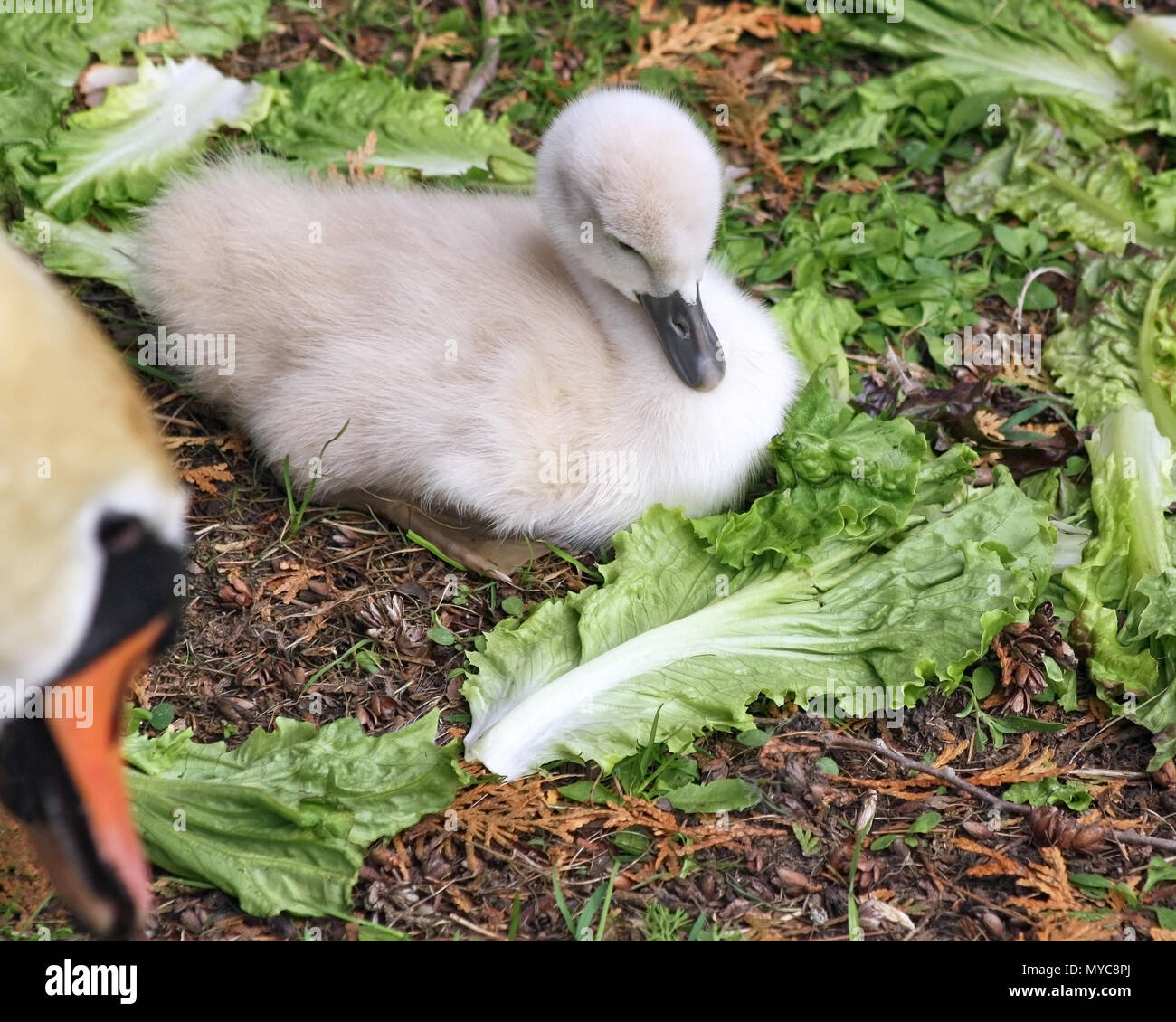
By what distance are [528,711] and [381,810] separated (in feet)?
1.26

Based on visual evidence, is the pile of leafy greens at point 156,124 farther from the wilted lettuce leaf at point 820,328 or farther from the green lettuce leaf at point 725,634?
the green lettuce leaf at point 725,634

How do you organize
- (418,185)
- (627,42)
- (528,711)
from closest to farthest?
(528,711) < (418,185) < (627,42)

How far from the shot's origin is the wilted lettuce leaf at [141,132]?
3828mm

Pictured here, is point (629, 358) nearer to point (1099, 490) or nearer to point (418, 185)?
point (418, 185)

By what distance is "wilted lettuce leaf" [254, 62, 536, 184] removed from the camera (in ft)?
13.2

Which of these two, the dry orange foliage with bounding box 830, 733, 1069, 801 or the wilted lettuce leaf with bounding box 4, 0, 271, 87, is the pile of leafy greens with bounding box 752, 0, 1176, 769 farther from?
the wilted lettuce leaf with bounding box 4, 0, 271, 87

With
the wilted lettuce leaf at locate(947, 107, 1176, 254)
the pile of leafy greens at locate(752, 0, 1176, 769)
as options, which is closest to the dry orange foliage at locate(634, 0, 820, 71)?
the pile of leafy greens at locate(752, 0, 1176, 769)

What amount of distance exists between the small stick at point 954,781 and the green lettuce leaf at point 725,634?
0.36ft

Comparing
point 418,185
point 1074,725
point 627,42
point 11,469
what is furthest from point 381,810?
point 627,42

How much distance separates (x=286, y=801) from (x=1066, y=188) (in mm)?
2950

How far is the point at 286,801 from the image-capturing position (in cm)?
263

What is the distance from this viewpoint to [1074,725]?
3.00 m

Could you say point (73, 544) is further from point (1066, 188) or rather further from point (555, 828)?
point (1066, 188)

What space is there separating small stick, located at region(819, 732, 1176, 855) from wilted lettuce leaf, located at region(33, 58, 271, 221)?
245 centimetres
